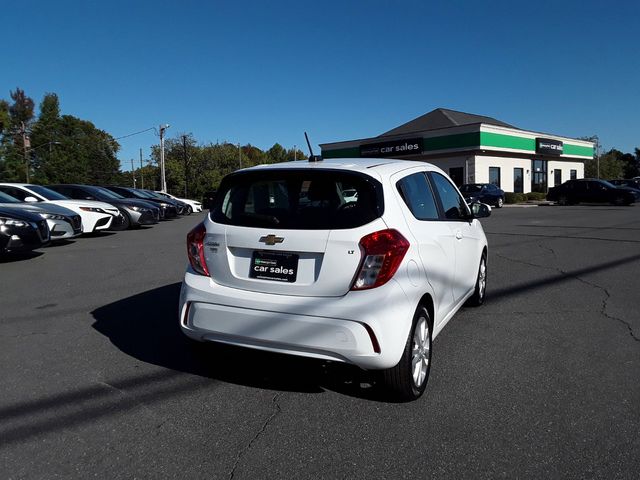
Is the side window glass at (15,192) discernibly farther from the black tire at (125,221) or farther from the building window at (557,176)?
the building window at (557,176)

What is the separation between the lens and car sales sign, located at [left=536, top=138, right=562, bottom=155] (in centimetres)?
4075

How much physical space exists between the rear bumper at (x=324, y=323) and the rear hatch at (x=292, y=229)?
98 mm

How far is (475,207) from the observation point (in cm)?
586

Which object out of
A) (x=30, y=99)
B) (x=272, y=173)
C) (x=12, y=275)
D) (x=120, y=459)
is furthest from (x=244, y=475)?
(x=30, y=99)

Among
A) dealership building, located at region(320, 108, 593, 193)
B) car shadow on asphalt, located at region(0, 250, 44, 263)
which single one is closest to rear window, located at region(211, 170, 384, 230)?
car shadow on asphalt, located at region(0, 250, 44, 263)

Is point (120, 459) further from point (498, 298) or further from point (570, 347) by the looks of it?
point (498, 298)

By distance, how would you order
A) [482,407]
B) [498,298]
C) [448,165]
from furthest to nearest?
1. [448,165]
2. [498,298]
3. [482,407]

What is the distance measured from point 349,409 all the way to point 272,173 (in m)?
1.77

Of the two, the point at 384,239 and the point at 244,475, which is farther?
the point at 384,239

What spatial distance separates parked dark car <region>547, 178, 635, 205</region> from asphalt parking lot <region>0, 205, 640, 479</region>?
27159mm

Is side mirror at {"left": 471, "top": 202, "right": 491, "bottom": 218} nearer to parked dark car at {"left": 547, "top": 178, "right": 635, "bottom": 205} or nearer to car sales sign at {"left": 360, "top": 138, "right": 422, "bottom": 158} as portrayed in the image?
parked dark car at {"left": 547, "top": 178, "right": 635, "bottom": 205}

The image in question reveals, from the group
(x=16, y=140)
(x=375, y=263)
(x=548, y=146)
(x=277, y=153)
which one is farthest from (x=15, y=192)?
(x=277, y=153)

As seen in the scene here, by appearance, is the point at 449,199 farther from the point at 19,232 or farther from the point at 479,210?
the point at 19,232

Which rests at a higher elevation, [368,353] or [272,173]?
[272,173]
